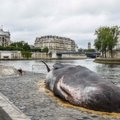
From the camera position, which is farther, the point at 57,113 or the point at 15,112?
the point at 57,113

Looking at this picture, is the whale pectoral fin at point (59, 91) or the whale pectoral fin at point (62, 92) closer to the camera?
the whale pectoral fin at point (62, 92)

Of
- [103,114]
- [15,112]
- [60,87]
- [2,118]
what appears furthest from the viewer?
[60,87]

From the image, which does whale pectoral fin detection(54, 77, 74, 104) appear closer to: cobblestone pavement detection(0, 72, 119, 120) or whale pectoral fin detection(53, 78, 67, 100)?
whale pectoral fin detection(53, 78, 67, 100)

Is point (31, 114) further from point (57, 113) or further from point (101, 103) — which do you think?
point (101, 103)

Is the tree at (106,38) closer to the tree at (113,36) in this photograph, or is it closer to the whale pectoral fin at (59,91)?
the tree at (113,36)

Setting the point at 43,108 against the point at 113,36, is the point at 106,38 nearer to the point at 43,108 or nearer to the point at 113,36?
the point at 113,36

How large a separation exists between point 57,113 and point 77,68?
365 cm

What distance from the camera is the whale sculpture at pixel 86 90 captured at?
39.4ft

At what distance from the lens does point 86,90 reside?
496 inches

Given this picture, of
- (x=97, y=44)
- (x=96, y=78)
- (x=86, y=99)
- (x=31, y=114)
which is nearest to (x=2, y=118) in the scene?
(x=31, y=114)

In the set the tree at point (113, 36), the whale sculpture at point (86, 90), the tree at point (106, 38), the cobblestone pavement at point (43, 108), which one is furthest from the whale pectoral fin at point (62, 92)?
the tree at point (113, 36)

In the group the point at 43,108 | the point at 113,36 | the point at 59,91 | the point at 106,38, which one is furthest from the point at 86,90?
the point at 113,36

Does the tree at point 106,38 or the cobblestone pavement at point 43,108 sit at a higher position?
the tree at point 106,38

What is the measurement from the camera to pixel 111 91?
12.2 m
